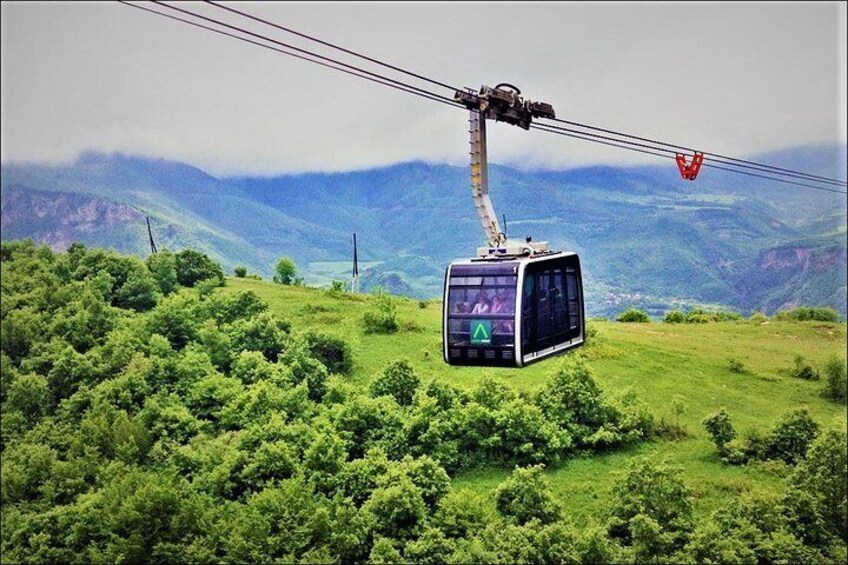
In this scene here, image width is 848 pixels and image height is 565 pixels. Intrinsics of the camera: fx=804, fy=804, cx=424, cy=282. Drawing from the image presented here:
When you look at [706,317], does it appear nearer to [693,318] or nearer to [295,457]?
[693,318]

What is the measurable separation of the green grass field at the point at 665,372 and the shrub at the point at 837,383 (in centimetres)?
62

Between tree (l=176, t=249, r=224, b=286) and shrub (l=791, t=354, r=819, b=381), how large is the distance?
4237 centimetres

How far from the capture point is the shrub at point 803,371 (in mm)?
48031

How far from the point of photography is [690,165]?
64.6 ft

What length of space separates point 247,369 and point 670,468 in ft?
80.3

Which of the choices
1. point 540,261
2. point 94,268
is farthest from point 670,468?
point 94,268

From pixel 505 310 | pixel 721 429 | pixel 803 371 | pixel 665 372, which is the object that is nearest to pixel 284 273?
pixel 665 372

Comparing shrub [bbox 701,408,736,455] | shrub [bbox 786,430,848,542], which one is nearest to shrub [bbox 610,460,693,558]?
shrub [bbox 786,430,848,542]

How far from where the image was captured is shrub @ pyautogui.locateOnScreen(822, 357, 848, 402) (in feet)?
147

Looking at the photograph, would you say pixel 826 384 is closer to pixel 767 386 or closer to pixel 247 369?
pixel 767 386

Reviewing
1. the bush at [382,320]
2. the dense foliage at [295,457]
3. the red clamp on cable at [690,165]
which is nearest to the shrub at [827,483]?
the dense foliage at [295,457]

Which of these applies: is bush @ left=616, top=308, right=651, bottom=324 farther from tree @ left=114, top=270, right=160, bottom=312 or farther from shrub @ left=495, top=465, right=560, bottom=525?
tree @ left=114, top=270, right=160, bottom=312

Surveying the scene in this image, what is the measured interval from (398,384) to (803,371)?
2519 centimetres

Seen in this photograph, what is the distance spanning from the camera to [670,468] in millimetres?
30484
